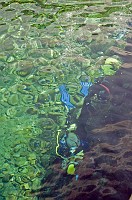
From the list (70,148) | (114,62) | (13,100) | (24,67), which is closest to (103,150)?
(70,148)

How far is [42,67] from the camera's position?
19.9 ft

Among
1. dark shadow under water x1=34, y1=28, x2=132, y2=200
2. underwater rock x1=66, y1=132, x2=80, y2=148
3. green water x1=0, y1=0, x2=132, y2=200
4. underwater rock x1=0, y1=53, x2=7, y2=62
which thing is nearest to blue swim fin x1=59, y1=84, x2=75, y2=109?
green water x1=0, y1=0, x2=132, y2=200

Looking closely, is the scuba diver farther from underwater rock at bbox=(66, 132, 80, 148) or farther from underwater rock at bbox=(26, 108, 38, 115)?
underwater rock at bbox=(26, 108, 38, 115)

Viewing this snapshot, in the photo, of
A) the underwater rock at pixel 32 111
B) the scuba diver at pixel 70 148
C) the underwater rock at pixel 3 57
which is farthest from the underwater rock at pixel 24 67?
the scuba diver at pixel 70 148

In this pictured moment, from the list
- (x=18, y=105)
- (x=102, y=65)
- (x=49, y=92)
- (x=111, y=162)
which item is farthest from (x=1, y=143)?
(x=102, y=65)

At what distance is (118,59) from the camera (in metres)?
5.97

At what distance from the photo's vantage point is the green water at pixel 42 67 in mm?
4293

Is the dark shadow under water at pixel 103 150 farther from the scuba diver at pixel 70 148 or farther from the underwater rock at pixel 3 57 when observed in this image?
the underwater rock at pixel 3 57

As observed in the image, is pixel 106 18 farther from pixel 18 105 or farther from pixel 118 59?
pixel 18 105

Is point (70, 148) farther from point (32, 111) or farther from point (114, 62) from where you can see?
point (114, 62)

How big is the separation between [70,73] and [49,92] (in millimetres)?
652

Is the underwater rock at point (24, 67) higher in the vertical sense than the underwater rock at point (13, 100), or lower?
higher

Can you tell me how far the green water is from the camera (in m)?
4.29

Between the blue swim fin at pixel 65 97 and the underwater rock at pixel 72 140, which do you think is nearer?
the underwater rock at pixel 72 140
